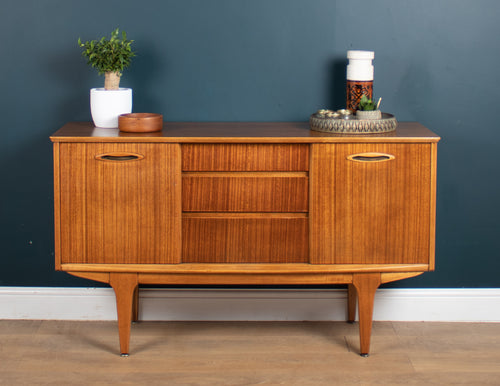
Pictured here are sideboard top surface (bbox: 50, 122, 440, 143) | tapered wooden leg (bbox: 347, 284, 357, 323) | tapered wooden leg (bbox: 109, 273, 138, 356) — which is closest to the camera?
sideboard top surface (bbox: 50, 122, 440, 143)

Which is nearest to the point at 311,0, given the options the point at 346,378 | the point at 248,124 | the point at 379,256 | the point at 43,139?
the point at 248,124

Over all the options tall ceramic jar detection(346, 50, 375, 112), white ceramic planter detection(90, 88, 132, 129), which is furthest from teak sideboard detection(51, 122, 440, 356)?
tall ceramic jar detection(346, 50, 375, 112)

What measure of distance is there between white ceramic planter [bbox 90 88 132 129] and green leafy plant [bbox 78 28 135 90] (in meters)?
0.05

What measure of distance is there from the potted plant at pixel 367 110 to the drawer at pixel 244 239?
425mm

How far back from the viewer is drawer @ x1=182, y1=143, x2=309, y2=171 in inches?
96.9

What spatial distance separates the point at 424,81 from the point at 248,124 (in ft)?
2.37

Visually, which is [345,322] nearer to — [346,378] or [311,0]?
[346,378]

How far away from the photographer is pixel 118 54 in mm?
2645

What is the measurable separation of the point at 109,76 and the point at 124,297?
82 centimetres

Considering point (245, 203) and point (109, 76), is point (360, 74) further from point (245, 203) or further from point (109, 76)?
point (109, 76)

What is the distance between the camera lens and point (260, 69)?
2.82 metres

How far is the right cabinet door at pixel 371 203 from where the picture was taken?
2453mm

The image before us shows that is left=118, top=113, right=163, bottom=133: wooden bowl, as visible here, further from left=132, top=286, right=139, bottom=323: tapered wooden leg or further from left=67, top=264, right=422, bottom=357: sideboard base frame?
left=132, top=286, right=139, bottom=323: tapered wooden leg

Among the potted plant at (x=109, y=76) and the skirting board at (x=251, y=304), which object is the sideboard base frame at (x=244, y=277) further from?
the potted plant at (x=109, y=76)
